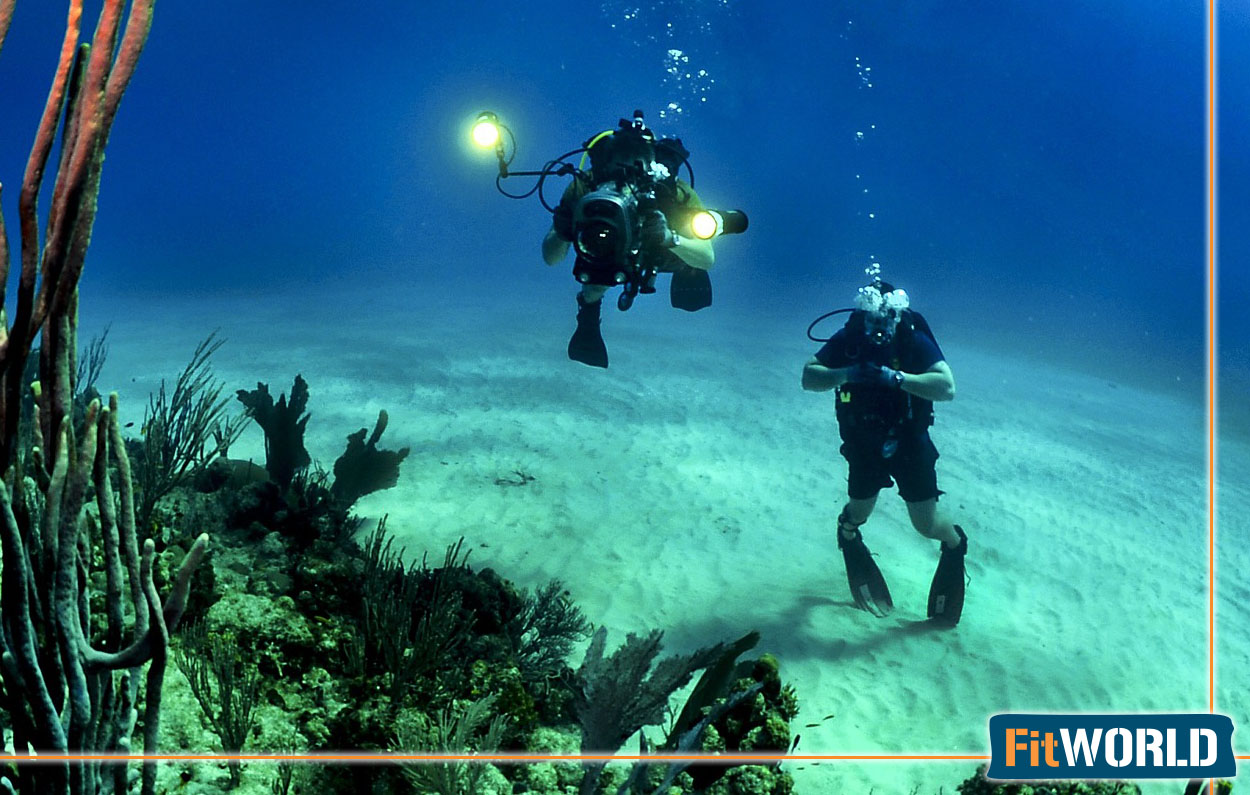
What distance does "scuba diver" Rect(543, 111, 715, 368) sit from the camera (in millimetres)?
4246

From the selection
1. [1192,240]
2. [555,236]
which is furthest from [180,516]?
[1192,240]

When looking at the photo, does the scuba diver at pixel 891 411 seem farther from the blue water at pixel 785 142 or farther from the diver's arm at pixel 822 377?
the blue water at pixel 785 142

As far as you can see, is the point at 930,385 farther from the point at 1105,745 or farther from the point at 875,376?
the point at 1105,745

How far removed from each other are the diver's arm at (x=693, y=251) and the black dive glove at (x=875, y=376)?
1370 mm

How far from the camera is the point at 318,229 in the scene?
282ft

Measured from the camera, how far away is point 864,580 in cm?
560

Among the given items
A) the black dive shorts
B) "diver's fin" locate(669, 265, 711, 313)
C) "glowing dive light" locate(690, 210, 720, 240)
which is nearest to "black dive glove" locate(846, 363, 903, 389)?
the black dive shorts

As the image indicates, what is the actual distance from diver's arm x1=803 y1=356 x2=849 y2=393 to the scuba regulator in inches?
50.2

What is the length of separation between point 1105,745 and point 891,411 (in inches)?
113

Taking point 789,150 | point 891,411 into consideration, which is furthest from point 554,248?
point 789,150

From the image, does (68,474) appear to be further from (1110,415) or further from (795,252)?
(795,252)

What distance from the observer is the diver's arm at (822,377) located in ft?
17.0

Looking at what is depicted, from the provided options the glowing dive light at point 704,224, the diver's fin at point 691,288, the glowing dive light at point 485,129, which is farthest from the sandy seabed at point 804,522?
the glowing dive light at point 485,129

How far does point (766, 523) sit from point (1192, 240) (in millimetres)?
67856
